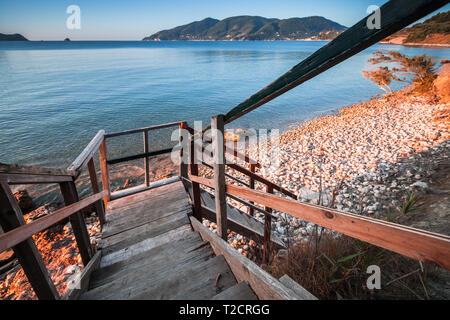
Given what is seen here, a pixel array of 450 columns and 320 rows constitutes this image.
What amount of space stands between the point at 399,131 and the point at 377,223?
11696 millimetres

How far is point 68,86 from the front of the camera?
26953mm

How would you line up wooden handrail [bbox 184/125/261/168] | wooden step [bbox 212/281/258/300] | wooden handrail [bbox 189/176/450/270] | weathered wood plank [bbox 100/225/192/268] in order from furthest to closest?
1. wooden handrail [bbox 184/125/261/168]
2. weathered wood plank [bbox 100/225/192/268]
3. wooden step [bbox 212/281/258/300]
4. wooden handrail [bbox 189/176/450/270]

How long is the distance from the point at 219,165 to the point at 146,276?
128cm

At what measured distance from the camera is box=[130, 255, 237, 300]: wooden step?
1.72m

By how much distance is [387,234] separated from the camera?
2.87 ft

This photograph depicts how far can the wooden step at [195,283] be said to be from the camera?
5.66 ft

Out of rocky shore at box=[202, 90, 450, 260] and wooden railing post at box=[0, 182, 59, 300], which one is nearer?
wooden railing post at box=[0, 182, 59, 300]

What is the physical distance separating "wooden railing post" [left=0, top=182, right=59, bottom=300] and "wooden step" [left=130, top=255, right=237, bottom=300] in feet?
1.99

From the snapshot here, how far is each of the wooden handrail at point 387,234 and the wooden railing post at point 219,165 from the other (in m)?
0.82

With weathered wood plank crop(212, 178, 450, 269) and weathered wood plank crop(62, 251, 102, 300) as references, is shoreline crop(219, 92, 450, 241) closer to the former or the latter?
weathered wood plank crop(212, 178, 450, 269)

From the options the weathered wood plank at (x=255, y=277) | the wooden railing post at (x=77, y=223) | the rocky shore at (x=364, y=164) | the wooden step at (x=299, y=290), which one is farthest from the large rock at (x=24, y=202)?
the wooden step at (x=299, y=290)

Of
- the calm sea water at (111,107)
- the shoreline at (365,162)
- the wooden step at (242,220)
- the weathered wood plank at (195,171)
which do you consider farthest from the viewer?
the calm sea water at (111,107)

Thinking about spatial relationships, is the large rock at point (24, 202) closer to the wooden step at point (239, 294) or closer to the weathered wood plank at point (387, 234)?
the wooden step at point (239, 294)

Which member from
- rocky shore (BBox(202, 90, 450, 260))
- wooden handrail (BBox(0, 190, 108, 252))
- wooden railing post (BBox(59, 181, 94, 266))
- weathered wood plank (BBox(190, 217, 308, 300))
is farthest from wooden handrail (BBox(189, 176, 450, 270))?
wooden railing post (BBox(59, 181, 94, 266))
